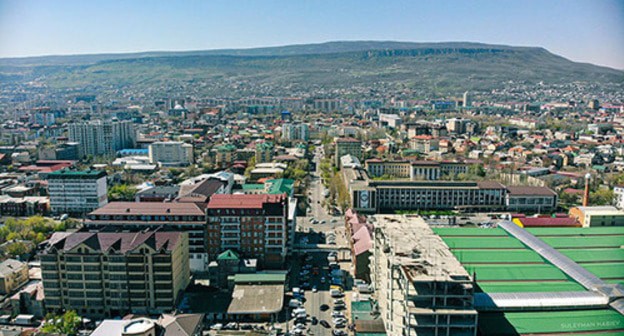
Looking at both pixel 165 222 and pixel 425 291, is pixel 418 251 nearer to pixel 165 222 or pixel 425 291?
pixel 425 291

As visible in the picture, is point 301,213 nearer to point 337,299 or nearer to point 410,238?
point 337,299

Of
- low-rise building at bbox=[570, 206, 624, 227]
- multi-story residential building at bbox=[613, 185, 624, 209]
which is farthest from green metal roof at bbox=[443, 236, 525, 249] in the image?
multi-story residential building at bbox=[613, 185, 624, 209]

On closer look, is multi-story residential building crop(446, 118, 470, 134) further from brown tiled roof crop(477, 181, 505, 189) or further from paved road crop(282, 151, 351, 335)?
paved road crop(282, 151, 351, 335)

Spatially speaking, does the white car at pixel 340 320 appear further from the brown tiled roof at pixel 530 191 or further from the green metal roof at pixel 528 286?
the brown tiled roof at pixel 530 191

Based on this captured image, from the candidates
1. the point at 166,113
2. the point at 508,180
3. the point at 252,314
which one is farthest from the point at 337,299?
the point at 166,113

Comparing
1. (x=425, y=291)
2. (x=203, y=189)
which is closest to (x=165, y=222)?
(x=203, y=189)

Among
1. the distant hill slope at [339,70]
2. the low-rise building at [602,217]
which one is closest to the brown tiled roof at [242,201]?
the low-rise building at [602,217]
